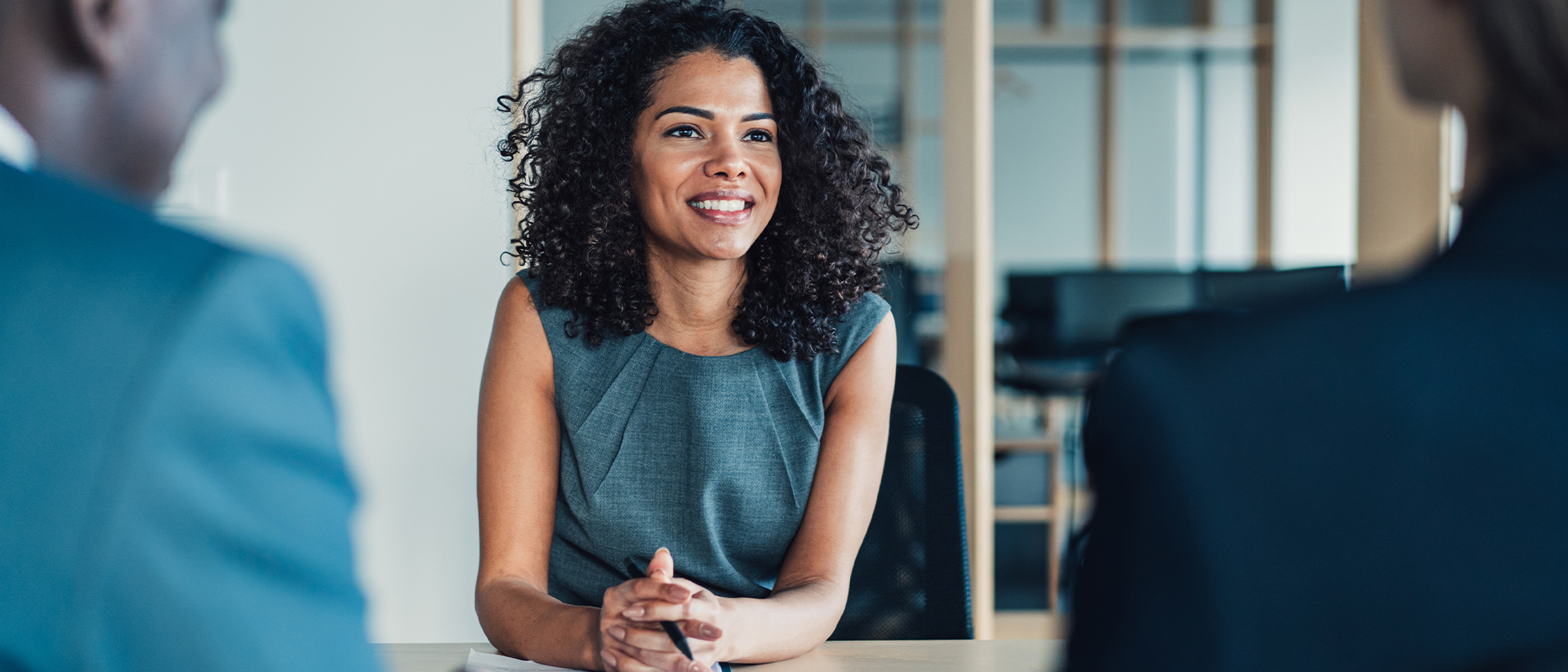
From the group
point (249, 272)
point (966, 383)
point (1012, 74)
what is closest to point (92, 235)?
point (249, 272)

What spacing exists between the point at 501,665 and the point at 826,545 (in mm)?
421

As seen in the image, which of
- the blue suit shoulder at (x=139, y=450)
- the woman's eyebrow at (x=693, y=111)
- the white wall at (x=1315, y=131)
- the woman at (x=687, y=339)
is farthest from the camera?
the white wall at (x=1315, y=131)

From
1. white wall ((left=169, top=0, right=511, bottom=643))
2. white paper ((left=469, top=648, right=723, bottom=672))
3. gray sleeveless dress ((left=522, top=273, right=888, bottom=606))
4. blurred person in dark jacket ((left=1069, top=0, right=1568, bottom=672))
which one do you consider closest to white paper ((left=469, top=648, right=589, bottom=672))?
white paper ((left=469, top=648, right=723, bottom=672))

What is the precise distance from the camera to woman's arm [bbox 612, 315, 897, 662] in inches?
41.1

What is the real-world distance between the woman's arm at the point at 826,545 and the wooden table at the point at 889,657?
0.03 metres

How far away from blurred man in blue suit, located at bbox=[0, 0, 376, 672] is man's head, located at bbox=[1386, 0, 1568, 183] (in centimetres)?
51

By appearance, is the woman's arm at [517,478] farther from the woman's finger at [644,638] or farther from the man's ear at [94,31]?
the man's ear at [94,31]

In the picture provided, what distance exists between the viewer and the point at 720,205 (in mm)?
1401

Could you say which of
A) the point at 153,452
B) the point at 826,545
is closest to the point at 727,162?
the point at 826,545

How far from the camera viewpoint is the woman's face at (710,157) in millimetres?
1401

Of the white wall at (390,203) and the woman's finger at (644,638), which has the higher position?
the white wall at (390,203)

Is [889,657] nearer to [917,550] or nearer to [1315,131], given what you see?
[917,550]

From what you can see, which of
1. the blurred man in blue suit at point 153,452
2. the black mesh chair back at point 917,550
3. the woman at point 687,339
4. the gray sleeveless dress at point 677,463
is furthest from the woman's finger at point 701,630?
the blurred man in blue suit at point 153,452

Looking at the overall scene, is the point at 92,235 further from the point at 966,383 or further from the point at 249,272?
the point at 966,383
